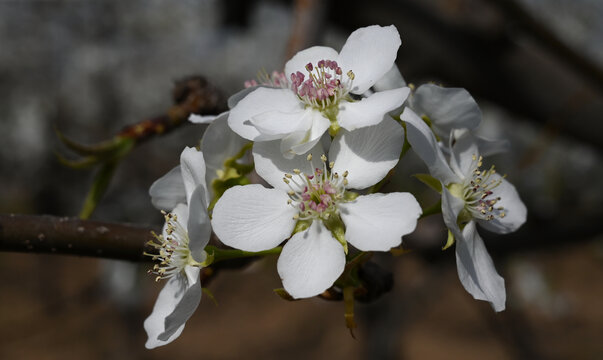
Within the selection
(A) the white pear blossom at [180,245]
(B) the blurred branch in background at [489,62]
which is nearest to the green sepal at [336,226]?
(A) the white pear blossom at [180,245]

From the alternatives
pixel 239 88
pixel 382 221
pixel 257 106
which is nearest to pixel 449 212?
pixel 382 221

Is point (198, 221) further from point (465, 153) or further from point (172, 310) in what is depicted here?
point (465, 153)

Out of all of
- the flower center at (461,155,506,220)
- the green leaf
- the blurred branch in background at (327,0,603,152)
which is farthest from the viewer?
the blurred branch in background at (327,0,603,152)

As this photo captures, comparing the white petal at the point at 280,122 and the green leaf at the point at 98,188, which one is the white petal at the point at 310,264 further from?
the green leaf at the point at 98,188

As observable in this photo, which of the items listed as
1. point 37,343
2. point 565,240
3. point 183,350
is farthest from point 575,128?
point 37,343

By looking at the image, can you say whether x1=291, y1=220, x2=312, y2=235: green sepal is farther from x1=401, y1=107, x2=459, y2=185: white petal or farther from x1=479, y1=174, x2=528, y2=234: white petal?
x1=479, y1=174, x2=528, y2=234: white petal

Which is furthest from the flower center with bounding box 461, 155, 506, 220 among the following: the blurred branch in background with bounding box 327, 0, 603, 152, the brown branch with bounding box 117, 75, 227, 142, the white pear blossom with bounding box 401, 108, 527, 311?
the blurred branch in background with bounding box 327, 0, 603, 152
